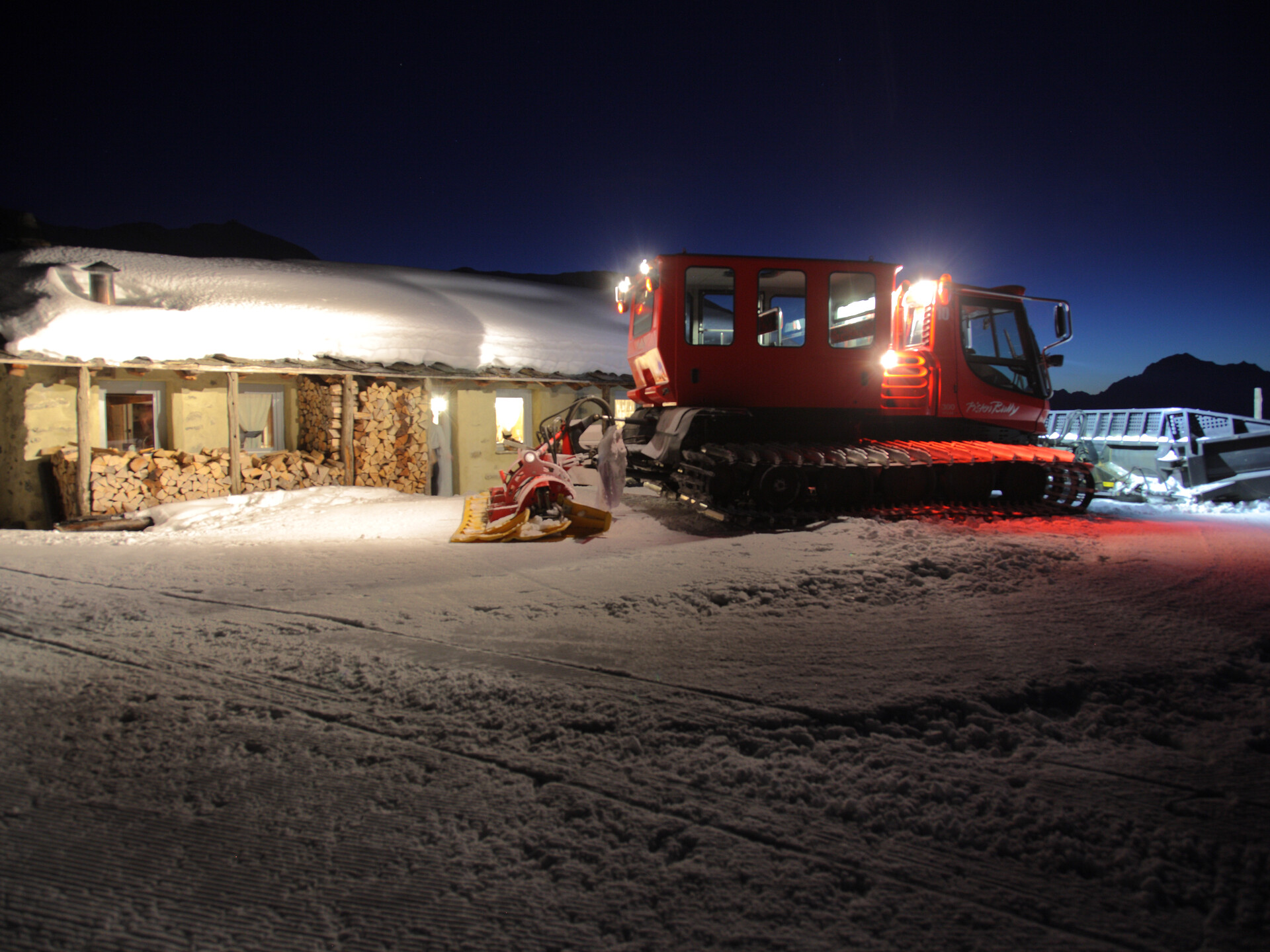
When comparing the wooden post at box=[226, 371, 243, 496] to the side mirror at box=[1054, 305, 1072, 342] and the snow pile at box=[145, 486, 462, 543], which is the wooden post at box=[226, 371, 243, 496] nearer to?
the snow pile at box=[145, 486, 462, 543]

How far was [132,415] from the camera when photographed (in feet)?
35.3

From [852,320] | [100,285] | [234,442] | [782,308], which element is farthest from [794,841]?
[100,285]

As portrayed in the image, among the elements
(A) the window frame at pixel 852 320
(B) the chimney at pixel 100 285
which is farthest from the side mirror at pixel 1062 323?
(B) the chimney at pixel 100 285

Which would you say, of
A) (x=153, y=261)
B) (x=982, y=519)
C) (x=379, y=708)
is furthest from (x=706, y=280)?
(x=153, y=261)

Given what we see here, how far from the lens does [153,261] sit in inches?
528

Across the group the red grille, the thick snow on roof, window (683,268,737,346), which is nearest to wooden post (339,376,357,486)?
the thick snow on roof

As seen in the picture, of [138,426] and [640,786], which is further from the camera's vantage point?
[138,426]

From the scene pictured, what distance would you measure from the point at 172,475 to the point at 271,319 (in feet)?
11.7

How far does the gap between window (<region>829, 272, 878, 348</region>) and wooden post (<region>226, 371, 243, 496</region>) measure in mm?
9419

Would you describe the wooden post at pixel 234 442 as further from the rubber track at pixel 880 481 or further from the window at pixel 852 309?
the window at pixel 852 309

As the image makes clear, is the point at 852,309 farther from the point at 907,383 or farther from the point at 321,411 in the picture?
the point at 321,411

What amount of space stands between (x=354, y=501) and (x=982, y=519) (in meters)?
9.20

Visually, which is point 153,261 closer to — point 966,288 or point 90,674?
point 90,674

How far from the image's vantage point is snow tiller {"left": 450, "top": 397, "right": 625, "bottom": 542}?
6656 mm
